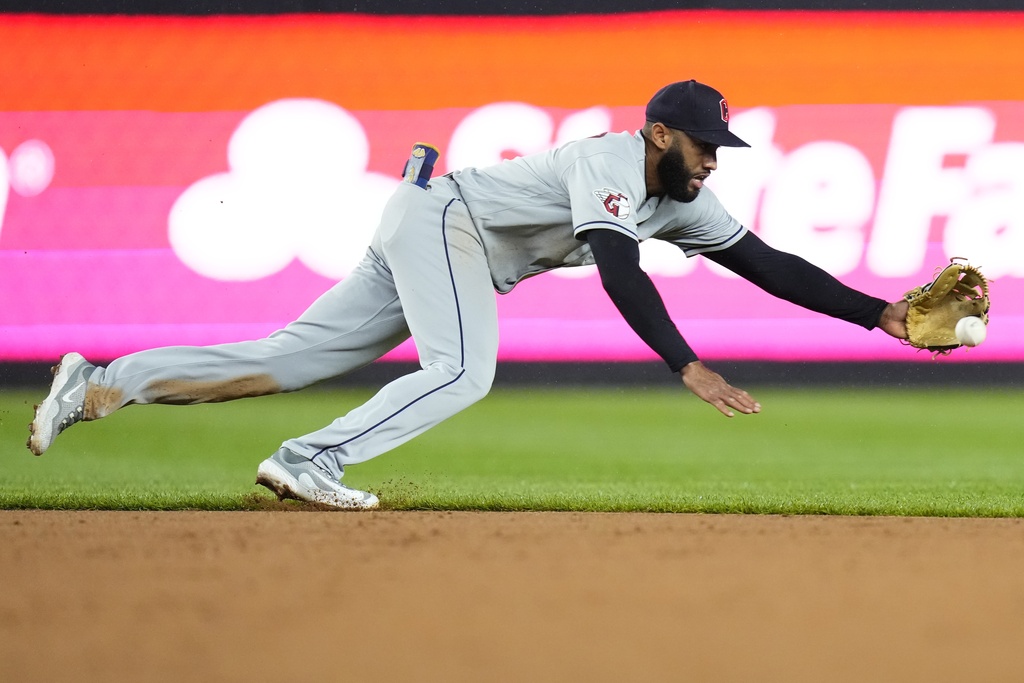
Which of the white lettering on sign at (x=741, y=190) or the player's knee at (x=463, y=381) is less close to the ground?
the white lettering on sign at (x=741, y=190)

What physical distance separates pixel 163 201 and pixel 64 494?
233 centimetres

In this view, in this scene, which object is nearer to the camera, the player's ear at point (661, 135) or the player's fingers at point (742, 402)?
the player's fingers at point (742, 402)

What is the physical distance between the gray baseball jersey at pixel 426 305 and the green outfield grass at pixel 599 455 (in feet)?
2.57

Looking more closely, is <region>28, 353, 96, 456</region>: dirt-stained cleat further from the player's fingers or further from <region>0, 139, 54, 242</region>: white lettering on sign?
<region>0, 139, 54, 242</region>: white lettering on sign

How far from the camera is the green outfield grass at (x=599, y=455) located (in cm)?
446

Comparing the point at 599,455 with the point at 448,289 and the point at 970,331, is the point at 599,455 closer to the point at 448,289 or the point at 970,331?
the point at 448,289

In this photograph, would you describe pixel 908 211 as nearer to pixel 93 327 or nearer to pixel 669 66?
pixel 669 66

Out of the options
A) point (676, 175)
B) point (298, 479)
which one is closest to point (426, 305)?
point (298, 479)

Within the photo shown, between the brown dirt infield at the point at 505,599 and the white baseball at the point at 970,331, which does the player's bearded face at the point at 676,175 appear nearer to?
the white baseball at the point at 970,331

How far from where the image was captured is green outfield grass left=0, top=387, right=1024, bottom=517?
4.46 m

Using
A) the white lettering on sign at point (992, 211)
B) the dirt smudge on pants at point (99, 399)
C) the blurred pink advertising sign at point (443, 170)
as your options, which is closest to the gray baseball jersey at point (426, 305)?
the dirt smudge on pants at point (99, 399)

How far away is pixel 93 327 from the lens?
252 inches

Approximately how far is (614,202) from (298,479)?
1.22m

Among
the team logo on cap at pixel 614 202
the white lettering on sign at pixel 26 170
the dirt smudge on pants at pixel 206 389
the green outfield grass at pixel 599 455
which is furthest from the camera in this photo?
the white lettering on sign at pixel 26 170
